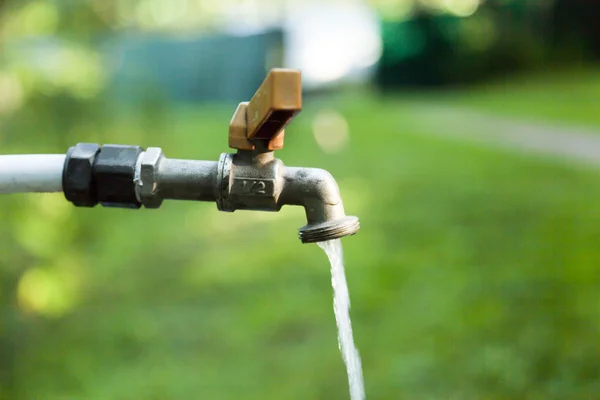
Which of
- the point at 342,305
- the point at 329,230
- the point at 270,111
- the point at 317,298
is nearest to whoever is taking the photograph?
the point at 270,111

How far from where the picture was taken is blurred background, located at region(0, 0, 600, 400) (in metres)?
2.46

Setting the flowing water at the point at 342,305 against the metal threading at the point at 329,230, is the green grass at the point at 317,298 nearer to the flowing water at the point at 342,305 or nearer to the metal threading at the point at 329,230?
the flowing water at the point at 342,305

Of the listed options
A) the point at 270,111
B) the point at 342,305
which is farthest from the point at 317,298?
the point at 270,111

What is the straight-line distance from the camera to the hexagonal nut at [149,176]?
39.1 inches

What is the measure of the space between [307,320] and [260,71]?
7588 mm

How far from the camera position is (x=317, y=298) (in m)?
3.18

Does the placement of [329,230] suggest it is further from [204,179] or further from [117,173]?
[117,173]

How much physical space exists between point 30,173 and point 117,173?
137 mm

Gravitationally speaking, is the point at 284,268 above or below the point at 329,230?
below

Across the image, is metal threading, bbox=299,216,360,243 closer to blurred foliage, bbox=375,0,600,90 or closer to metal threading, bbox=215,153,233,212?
metal threading, bbox=215,153,233,212

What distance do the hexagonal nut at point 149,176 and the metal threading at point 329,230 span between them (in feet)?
0.83

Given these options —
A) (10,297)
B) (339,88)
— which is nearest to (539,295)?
(10,297)

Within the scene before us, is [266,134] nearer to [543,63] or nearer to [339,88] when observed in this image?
[543,63]

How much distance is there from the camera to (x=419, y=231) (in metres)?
3.88
